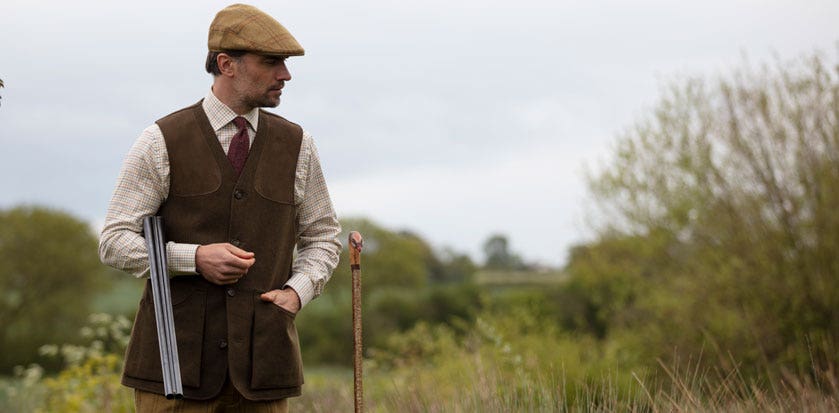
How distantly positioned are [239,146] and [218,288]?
1.58 feet

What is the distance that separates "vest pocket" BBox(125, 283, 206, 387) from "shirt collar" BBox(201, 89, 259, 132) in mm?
567

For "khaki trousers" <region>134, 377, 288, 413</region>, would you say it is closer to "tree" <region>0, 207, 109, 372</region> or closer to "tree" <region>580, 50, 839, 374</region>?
"tree" <region>580, 50, 839, 374</region>

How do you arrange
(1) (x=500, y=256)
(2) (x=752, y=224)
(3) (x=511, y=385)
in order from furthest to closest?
1. (1) (x=500, y=256)
2. (2) (x=752, y=224)
3. (3) (x=511, y=385)

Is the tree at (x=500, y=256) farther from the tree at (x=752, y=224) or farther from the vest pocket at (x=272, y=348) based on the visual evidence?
the vest pocket at (x=272, y=348)

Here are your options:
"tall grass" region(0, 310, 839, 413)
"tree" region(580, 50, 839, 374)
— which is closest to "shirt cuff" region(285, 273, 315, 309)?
"tall grass" region(0, 310, 839, 413)

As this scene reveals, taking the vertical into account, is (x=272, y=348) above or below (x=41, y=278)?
below

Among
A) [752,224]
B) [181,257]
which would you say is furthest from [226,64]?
[752,224]

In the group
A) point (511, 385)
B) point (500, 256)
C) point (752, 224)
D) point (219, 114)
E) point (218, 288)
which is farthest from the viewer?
point (500, 256)

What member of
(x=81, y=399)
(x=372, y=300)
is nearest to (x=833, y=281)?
(x=81, y=399)

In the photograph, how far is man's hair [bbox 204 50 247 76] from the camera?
3554 millimetres

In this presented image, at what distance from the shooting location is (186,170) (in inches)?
136

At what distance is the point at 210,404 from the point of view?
345 cm

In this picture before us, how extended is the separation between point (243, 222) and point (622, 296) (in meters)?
12.4

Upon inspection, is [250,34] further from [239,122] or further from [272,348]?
[272,348]
